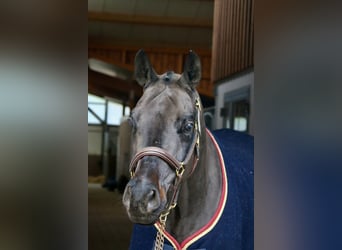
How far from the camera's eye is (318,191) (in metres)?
1.16

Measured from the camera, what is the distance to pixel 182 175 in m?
1.13

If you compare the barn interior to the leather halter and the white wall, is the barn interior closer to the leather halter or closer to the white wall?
the white wall

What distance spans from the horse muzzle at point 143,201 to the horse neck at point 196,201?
27 cm

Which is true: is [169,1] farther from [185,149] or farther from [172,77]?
[185,149]

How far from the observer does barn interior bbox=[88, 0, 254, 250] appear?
1538 mm

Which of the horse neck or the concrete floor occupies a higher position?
the horse neck

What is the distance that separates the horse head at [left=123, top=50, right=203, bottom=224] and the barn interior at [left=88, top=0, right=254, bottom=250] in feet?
1.30

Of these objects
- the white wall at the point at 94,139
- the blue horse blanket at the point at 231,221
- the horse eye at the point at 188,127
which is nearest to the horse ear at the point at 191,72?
the horse eye at the point at 188,127

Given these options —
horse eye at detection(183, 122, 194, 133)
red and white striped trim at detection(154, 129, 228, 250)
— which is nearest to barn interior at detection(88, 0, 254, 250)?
red and white striped trim at detection(154, 129, 228, 250)

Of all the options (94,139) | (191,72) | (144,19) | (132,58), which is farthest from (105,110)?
(191,72)

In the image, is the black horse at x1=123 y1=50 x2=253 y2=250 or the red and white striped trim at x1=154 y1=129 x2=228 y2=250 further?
the red and white striped trim at x1=154 y1=129 x2=228 y2=250

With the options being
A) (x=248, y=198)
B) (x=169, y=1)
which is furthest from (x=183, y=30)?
(x=248, y=198)

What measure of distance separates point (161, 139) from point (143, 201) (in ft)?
0.61

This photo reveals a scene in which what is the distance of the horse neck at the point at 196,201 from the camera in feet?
4.20
